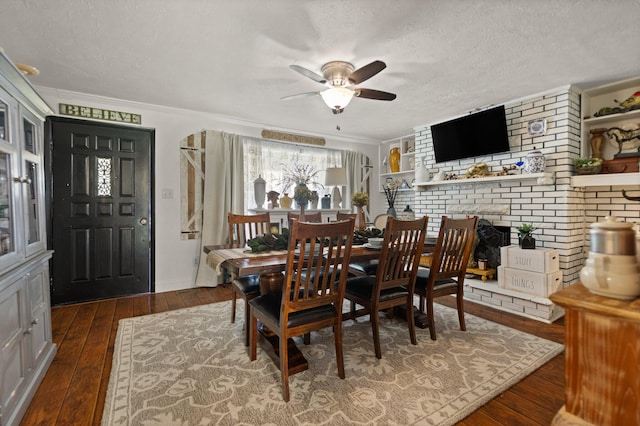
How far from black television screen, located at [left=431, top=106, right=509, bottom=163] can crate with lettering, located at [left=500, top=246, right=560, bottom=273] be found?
1.28 meters

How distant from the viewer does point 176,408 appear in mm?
1625

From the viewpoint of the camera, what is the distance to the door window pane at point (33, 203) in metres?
1.91

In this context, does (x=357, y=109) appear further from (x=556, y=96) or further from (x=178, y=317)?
(x=178, y=317)

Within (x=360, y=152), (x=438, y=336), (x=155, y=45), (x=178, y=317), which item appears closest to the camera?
(x=155, y=45)

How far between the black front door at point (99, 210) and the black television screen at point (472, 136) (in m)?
3.86

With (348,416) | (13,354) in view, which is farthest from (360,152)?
(13,354)

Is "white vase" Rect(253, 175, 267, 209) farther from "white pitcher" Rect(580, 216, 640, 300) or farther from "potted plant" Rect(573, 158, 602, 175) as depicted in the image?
"white pitcher" Rect(580, 216, 640, 300)

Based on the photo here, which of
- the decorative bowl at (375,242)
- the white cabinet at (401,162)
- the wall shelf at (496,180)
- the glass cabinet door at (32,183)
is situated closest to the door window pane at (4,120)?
the glass cabinet door at (32,183)

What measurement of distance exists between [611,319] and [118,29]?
2.96 metres

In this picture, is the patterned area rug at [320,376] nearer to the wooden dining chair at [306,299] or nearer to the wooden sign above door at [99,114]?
the wooden dining chair at [306,299]

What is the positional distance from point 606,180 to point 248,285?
11.6 feet

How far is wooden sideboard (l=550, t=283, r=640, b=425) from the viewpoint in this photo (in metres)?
0.74

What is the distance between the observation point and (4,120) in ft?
5.29

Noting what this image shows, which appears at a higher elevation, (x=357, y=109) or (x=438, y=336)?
(x=357, y=109)
